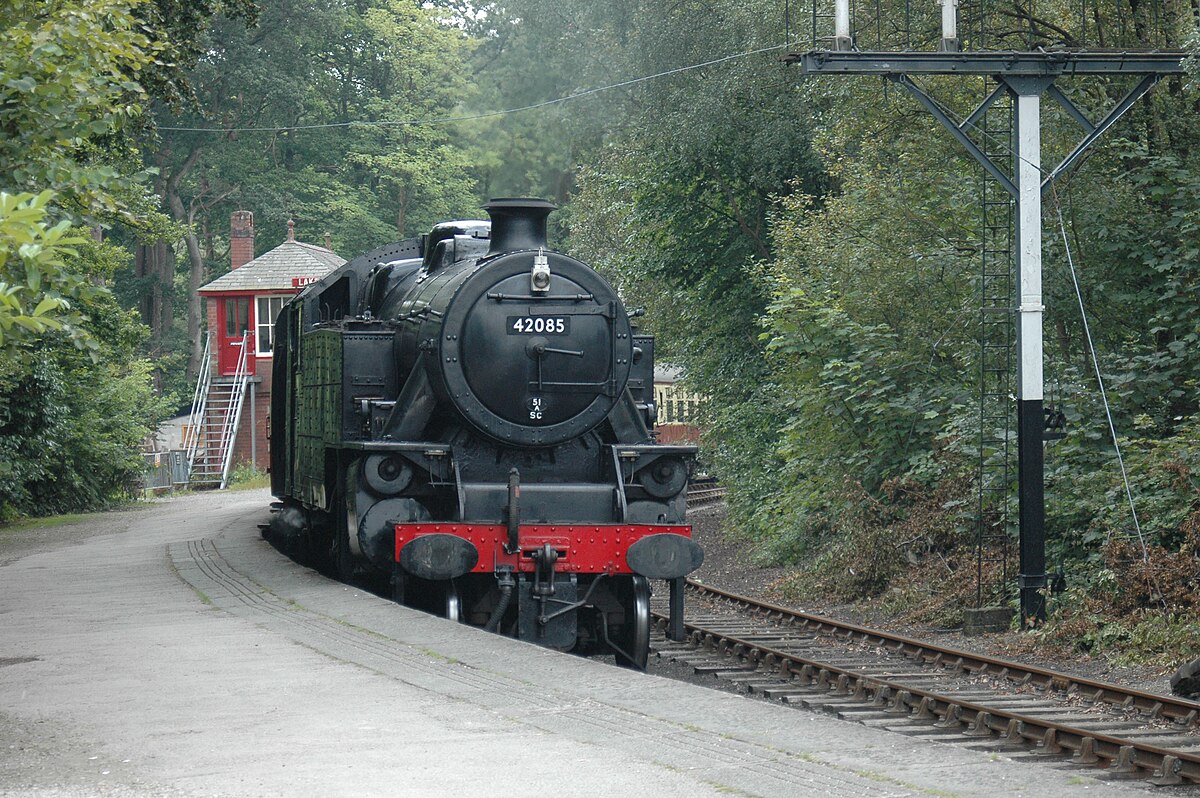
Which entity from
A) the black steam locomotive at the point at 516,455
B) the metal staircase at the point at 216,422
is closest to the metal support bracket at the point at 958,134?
the black steam locomotive at the point at 516,455

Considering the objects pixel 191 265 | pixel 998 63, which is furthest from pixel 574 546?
pixel 191 265

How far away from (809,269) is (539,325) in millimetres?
9091

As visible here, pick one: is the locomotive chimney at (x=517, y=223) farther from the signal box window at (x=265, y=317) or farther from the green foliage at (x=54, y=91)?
the signal box window at (x=265, y=317)

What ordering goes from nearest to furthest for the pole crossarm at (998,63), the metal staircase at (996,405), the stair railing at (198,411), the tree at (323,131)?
the pole crossarm at (998,63)
the metal staircase at (996,405)
the stair railing at (198,411)
the tree at (323,131)

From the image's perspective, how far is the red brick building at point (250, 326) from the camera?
4562 cm

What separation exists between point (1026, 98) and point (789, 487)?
28.2ft

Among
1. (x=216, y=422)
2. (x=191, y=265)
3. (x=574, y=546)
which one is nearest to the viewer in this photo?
(x=574, y=546)

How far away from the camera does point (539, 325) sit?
11.3 meters

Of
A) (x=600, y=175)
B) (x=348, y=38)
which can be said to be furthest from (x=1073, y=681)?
(x=348, y=38)

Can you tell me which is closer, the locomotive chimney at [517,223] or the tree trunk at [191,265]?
the locomotive chimney at [517,223]

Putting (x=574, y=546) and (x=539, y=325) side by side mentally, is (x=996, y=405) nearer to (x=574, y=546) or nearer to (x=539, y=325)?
(x=539, y=325)

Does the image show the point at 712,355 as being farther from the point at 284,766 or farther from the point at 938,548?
the point at 284,766

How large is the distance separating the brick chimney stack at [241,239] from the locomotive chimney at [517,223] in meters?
39.6

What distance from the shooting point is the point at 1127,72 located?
12.5 metres
